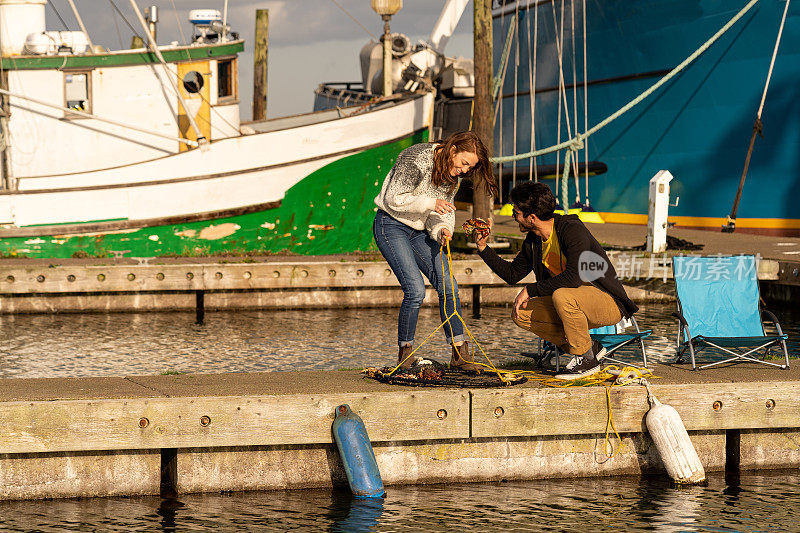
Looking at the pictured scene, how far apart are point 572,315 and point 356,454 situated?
1.68m

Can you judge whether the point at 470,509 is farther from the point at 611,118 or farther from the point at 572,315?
the point at 611,118

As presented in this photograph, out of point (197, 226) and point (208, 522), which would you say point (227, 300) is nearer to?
point (197, 226)

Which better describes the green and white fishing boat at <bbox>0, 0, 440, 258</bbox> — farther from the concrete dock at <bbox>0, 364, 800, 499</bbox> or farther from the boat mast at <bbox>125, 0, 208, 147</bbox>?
the concrete dock at <bbox>0, 364, 800, 499</bbox>

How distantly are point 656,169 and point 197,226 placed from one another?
10991 mm

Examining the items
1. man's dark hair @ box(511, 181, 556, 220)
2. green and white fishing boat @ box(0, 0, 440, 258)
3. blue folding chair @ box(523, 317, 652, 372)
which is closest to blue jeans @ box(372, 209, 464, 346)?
man's dark hair @ box(511, 181, 556, 220)

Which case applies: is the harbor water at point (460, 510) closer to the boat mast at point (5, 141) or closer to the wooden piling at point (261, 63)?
the boat mast at point (5, 141)

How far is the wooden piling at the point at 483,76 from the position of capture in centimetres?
1716

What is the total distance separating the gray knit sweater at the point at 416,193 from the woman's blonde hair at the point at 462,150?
0.09 meters

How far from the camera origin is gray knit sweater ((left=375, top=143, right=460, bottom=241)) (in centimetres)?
677

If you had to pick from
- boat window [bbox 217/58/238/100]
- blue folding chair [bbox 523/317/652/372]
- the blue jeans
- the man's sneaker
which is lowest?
the man's sneaker

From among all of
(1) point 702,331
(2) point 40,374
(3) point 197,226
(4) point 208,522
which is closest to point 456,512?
(4) point 208,522

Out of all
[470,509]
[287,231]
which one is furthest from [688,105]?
[470,509]

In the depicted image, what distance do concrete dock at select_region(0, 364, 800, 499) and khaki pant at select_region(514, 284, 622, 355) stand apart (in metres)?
0.38

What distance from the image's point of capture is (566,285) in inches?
262
